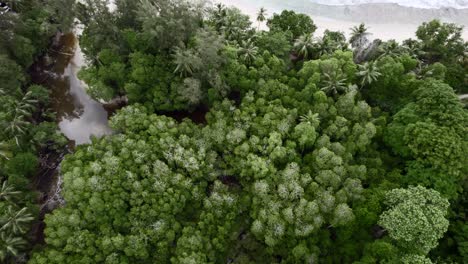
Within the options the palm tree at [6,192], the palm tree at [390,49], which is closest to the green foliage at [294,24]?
the palm tree at [390,49]

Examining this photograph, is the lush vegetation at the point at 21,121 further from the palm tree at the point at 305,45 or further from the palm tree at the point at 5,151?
the palm tree at the point at 305,45

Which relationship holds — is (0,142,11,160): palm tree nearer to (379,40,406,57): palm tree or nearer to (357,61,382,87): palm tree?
(357,61,382,87): palm tree

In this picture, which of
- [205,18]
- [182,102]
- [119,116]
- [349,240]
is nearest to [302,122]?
[349,240]

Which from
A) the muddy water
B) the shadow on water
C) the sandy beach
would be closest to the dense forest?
the shadow on water

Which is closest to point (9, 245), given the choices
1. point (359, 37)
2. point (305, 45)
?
point (305, 45)

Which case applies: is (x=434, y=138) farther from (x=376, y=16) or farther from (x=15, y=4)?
(x=15, y=4)

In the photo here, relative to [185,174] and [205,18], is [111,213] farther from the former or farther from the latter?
[205,18]
